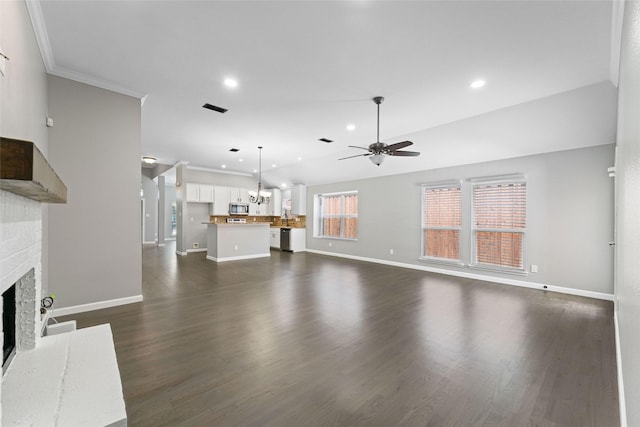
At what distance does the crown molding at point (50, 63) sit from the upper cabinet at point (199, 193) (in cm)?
514

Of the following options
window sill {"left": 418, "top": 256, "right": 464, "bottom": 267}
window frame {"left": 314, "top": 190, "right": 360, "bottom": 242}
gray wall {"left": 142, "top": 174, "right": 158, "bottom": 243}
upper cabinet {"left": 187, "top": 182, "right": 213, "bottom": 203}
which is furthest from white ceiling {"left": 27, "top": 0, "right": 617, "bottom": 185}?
gray wall {"left": 142, "top": 174, "right": 158, "bottom": 243}

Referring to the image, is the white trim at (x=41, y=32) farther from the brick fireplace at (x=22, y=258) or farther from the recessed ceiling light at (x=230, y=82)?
the brick fireplace at (x=22, y=258)

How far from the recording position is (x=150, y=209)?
11.0 m

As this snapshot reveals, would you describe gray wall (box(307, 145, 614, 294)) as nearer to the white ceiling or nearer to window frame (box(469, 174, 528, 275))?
window frame (box(469, 174, 528, 275))

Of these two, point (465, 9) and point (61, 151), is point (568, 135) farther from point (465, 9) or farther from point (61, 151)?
point (61, 151)

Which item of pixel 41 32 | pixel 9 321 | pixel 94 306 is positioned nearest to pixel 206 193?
pixel 94 306

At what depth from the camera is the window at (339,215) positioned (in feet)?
27.1

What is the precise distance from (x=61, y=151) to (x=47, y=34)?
49.8 inches

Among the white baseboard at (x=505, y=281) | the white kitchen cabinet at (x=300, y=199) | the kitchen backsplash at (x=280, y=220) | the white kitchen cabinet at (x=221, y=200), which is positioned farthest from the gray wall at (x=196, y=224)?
the white baseboard at (x=505, y=281)

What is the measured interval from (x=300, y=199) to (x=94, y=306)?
22.0ft

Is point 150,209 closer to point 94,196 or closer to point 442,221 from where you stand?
point 94,196

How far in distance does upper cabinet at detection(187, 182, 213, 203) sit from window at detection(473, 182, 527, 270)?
7789 mm

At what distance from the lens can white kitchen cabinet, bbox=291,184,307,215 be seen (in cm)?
949

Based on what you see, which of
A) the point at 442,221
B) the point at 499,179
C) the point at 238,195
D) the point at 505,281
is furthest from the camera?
the point at 238,195
